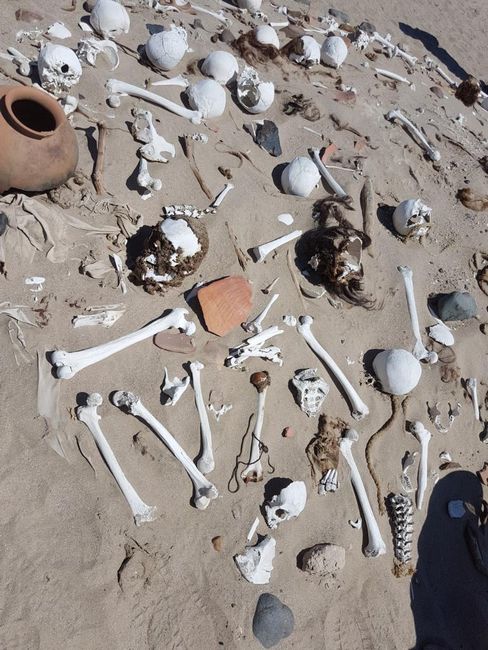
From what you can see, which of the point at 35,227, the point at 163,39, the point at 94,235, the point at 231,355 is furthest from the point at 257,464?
the point at 163,39

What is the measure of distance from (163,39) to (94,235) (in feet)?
8.40

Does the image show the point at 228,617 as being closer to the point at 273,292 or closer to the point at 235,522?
the point at 235,522

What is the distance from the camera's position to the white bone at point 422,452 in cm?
384

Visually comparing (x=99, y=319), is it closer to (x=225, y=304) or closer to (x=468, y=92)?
(x=225, y=304)

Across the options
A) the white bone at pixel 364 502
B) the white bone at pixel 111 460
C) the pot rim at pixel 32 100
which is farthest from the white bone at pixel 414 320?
the pot rim at pixel 32 100

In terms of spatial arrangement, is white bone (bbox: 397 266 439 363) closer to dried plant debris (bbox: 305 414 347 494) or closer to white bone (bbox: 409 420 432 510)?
white bone (bbox: 409 420 432 510)

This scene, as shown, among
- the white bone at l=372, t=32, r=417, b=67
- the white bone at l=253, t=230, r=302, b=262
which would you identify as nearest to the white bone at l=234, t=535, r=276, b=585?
the white bone at l=253, t=230, r=302, b=262

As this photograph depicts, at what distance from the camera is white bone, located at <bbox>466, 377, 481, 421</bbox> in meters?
4.41

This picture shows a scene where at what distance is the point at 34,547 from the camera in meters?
2.88

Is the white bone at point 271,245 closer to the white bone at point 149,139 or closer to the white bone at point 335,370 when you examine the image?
the white bone at point 335,370

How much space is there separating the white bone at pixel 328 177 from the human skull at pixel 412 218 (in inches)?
22.9

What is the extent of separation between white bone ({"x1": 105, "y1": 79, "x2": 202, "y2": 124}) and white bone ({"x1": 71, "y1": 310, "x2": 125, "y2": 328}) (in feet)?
7.91

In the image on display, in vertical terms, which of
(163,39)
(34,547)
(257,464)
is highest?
(163,39)

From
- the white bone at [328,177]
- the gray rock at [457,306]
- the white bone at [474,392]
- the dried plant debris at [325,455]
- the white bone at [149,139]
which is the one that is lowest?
the dried plant debris at [325,455]
